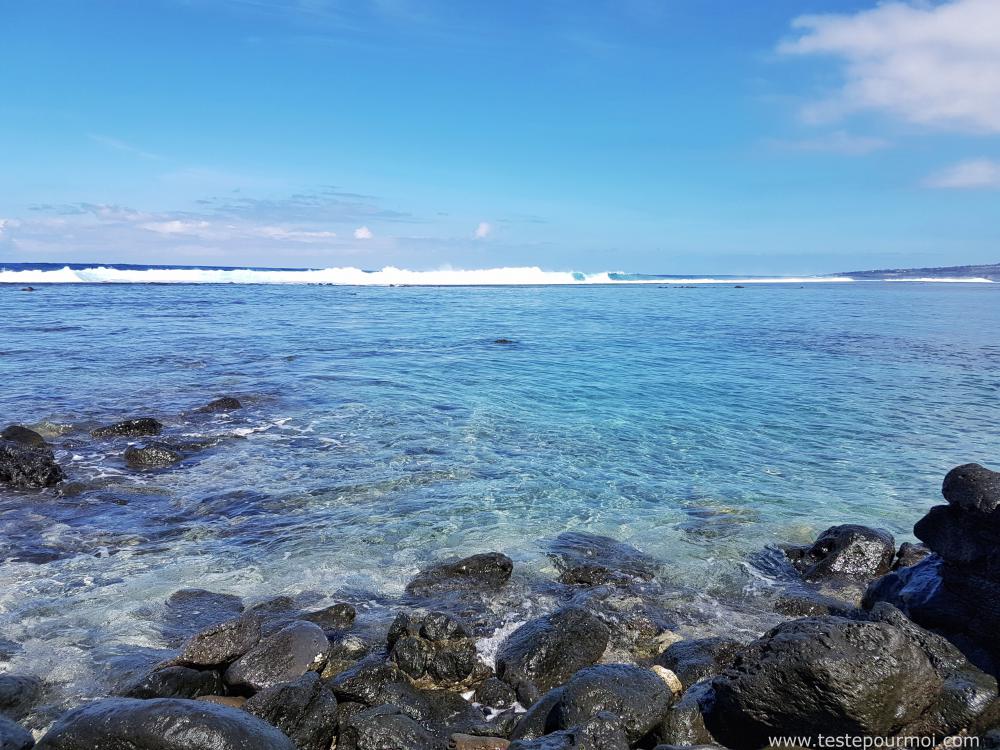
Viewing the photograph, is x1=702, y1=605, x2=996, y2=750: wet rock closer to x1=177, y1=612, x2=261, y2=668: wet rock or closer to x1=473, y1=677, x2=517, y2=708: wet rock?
x1=473, y1=677, x2=517, y2=708: wet rock

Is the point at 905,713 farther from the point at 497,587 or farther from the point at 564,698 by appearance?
the point at 497,587

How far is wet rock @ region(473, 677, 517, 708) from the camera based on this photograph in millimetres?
5297

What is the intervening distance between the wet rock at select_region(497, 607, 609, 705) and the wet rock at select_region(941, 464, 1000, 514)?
3316 mm

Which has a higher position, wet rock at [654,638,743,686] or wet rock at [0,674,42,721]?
wet rock at [0,674,42,721]

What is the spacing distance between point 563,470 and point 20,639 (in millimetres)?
7604

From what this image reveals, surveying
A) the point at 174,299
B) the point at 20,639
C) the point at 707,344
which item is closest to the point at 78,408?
the point at 20,639

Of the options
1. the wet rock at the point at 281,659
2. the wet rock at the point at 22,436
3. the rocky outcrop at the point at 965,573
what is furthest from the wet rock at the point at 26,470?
the rocky outcrop at the point at 965,573

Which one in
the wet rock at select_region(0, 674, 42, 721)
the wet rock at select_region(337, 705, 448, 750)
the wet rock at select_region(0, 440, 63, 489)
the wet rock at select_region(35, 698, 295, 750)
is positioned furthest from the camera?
the wet rock at select_region(0, 440, 63, 489)

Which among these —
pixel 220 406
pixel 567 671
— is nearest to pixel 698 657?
pixel 567 671

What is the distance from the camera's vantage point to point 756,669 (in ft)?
15.2

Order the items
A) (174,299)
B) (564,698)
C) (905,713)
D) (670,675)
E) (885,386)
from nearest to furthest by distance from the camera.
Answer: (905,713) < (564,698) < (670,675) < (885,386) < (174,299)

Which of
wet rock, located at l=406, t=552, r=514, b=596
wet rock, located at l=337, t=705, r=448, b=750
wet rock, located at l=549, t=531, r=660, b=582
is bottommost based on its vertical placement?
wet rock, located at l=549, t=531, r=660, b=582

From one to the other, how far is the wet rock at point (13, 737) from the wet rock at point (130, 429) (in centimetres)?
964

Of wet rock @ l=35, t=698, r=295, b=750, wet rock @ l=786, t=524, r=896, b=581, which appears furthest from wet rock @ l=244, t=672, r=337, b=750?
wet rock @ l=786, t=524, r=896, b=581
